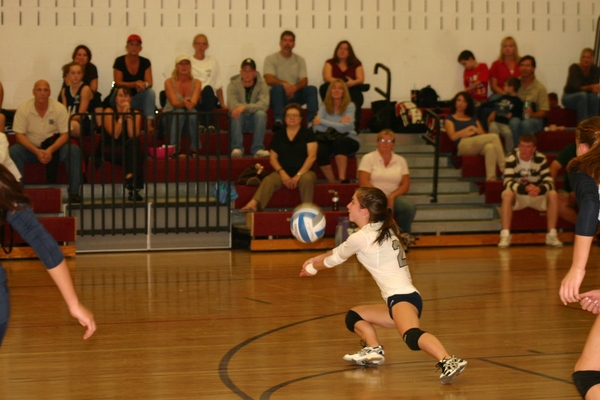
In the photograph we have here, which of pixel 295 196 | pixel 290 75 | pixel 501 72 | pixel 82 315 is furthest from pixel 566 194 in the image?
pixel 82 315

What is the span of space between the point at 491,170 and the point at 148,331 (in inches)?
280

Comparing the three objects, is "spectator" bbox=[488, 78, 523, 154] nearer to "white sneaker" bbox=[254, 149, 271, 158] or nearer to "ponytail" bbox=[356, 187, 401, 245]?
"white sneaker" bbox=[254, 149, 271, 158]

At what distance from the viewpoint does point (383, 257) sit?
4.54 metres

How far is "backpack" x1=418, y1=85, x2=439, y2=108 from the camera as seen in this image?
13.0 m

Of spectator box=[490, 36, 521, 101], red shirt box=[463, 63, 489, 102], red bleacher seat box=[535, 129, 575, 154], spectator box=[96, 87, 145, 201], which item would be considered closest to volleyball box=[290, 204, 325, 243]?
spectator box=[96, 87, 145, 201]

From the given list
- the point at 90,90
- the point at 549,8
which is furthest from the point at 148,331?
the point at 549,8

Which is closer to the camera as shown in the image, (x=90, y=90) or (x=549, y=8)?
(x=90, y=90)

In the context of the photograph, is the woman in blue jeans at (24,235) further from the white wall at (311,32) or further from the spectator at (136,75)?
the white wall at (311,32)

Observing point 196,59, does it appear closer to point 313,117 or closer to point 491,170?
point 313,117

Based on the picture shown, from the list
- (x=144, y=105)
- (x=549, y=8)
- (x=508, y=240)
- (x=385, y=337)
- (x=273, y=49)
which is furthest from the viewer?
(x=549, y=8)

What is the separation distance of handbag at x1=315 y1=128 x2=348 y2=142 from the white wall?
8.08ft

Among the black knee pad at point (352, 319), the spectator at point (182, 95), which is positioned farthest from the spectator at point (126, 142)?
the black knee pad at point (352, 319)

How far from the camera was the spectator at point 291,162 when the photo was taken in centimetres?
1005

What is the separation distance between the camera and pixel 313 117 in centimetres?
1195
